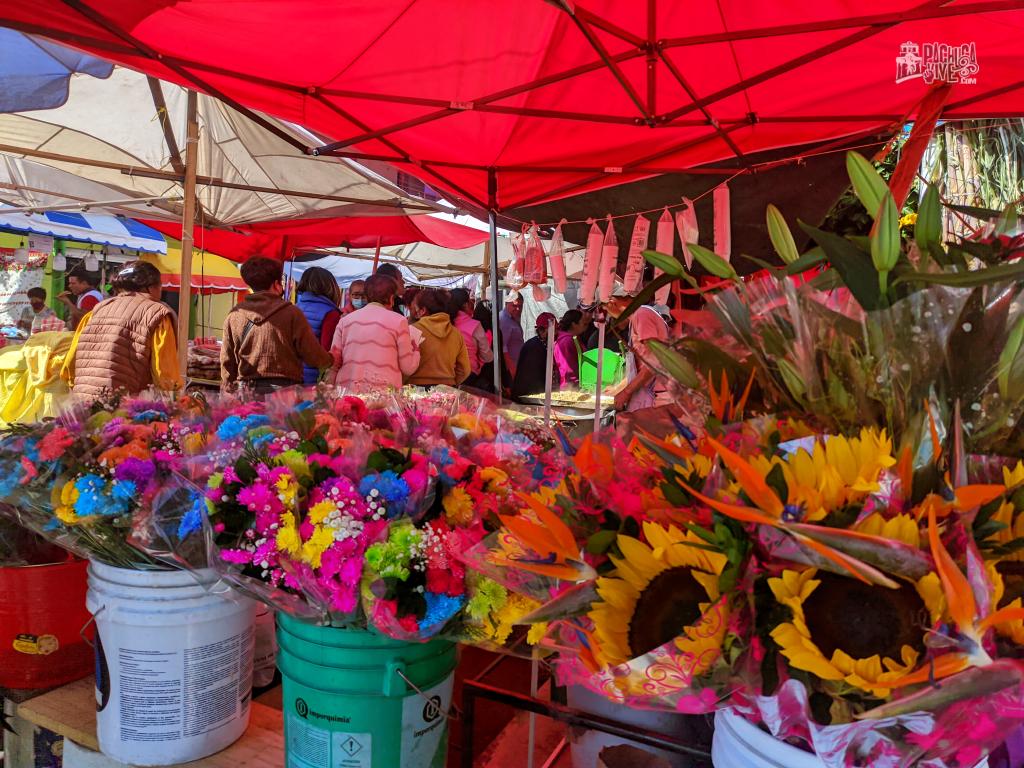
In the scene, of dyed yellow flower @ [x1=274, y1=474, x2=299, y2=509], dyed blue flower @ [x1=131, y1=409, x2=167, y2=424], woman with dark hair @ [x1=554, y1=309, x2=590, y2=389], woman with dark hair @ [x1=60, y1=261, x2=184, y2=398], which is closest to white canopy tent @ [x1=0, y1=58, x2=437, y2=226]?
woman with dark hair @ [x1=60, y1=261, x2=184, y2=398]

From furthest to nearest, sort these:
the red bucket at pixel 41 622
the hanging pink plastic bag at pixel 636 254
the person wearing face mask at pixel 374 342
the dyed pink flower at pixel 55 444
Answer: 1. the hanging pink plastic bag at pixel 636 254
2. the person wearing face mask at pixel 374 342
3. the red bucket at pixel 41 622
4. the dyed pink flower at pixel 55 444

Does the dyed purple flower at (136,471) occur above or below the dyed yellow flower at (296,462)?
below

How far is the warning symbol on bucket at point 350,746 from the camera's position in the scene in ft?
4.37

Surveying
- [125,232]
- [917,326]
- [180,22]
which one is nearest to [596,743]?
[917,326]

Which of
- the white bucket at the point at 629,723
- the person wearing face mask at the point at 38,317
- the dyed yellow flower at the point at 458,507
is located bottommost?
the white bucket at the point at 629,723

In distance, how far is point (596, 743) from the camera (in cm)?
124

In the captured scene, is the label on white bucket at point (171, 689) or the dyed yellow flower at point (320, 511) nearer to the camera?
the dyed yellow flower at point (320, 511)

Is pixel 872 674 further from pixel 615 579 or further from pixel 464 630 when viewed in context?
pixel 464 630

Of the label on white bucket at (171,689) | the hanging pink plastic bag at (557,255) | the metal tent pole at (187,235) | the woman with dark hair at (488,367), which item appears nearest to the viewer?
the label on white bucket at (171,689)

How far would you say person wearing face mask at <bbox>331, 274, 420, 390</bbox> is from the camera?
406 centimetres

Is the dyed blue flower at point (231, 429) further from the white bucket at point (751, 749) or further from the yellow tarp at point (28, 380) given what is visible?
the yellow tarp at point (28, 380)

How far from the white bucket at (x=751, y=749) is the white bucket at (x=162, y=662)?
41.7 inches

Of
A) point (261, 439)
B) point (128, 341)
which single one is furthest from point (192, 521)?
point (128, 341)

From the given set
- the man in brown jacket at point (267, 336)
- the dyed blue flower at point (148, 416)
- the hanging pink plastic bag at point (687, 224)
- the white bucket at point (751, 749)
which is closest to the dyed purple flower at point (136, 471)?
the dyed blue flower at point (148, 416)
